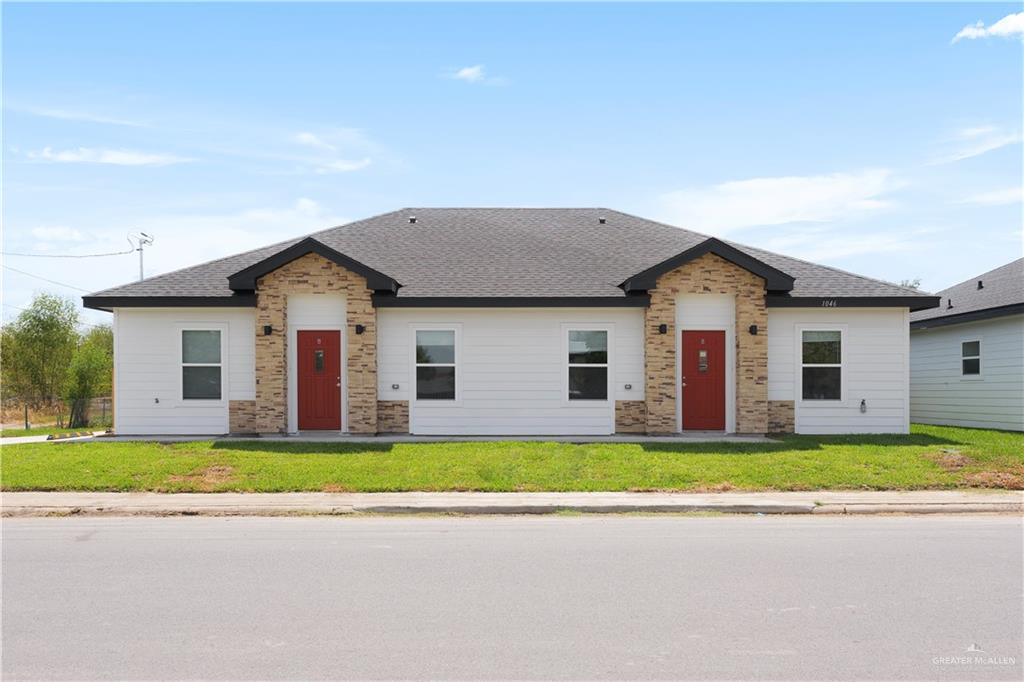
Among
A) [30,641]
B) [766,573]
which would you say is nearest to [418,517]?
[766,573]

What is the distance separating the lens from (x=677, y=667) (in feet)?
17.0

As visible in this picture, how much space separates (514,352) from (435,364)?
6.11 feet

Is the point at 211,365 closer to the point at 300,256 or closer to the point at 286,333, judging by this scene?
the point at 286,333

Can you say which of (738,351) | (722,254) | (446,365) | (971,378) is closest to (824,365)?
(738,351)

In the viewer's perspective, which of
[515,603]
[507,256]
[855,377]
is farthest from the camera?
[507,256]

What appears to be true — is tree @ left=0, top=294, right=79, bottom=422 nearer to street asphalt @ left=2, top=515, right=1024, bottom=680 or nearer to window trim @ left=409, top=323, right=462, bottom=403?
window trim @ left=409, top=323, right=462, bottom=403

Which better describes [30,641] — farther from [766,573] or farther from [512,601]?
[766,573]

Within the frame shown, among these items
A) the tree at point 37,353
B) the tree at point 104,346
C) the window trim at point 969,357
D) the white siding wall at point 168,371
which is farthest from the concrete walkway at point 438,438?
the tree at point 37,353

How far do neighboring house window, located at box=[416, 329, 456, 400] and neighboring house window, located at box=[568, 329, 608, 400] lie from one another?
2746mm

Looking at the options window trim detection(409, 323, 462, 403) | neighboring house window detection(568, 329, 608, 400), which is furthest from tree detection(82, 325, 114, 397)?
neighboring house window detection(568, 329, 608, 400)

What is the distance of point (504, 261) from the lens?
2041 cm

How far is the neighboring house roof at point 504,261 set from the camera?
18.2 m

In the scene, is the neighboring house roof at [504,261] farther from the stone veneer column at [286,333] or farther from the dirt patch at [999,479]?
the dirt patch at [999,479]

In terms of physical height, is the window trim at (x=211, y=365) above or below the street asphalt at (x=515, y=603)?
above
